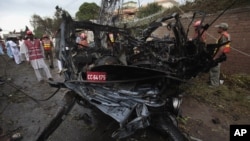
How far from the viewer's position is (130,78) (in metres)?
3.01

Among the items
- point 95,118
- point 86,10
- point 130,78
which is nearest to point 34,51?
point 95,118

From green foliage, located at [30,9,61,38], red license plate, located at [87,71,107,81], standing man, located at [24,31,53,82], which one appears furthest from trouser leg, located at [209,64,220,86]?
green foliage, located at [30,9,61,38]

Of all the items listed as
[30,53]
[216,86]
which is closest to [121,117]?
[216,86]

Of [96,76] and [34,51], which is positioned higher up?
[34,51]

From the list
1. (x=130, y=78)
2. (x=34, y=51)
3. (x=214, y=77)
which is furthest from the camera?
(x=34, y=51)

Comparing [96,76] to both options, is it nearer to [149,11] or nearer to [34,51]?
[34,51]

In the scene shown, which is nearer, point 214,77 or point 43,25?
point 214,77

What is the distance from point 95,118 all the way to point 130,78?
1.72 meters

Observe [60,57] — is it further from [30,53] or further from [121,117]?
[30,53]

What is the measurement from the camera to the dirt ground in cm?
365

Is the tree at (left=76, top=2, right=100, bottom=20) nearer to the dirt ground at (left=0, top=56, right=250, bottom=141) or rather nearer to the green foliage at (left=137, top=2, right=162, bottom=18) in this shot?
the green foliage at (left=137, top=2, right=162, bottom=18)

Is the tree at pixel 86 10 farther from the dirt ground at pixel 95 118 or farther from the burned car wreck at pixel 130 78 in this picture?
the burned car wreck at pixel 130 78

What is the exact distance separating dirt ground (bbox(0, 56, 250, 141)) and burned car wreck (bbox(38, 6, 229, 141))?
0.78m

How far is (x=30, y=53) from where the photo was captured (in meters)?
6.36
